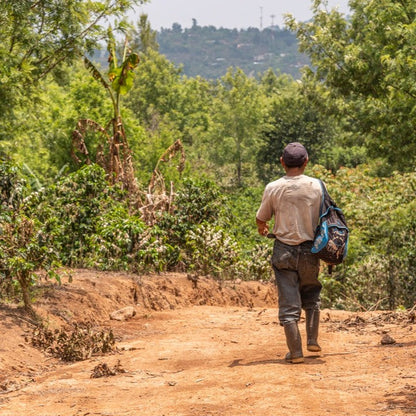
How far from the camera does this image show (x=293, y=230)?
6.16 metres

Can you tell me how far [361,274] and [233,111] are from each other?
150 ft

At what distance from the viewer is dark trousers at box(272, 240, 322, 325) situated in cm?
613

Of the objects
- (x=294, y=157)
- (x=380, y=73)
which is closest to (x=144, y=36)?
(x=380, y=73)

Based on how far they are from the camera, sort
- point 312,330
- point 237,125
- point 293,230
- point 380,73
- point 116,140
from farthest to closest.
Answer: point 237,125
point 380,73
point 116,140
point 312,330
point 293,230

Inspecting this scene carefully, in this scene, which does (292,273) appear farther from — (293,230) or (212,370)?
(212,370)

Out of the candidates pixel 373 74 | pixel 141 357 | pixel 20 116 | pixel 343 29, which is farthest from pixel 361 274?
pixel 343 29

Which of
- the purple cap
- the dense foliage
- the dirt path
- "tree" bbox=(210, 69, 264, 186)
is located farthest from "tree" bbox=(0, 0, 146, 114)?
"tree" bbox=(210, 69, 264, 186)

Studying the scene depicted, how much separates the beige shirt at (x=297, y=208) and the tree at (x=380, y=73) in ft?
25.2

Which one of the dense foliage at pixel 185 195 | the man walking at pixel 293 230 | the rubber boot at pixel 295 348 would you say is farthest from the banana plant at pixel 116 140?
the rubber boot at pixel 295 348

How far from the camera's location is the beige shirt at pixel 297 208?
6172 mm

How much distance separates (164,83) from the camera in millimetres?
62188

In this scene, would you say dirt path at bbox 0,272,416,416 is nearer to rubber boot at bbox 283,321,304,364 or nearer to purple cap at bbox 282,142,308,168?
rubber boot at bbox 283,321,304,364

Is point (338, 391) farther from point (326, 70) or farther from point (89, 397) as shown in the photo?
point (326, 70)

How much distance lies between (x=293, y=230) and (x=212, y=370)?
1.37 meters
